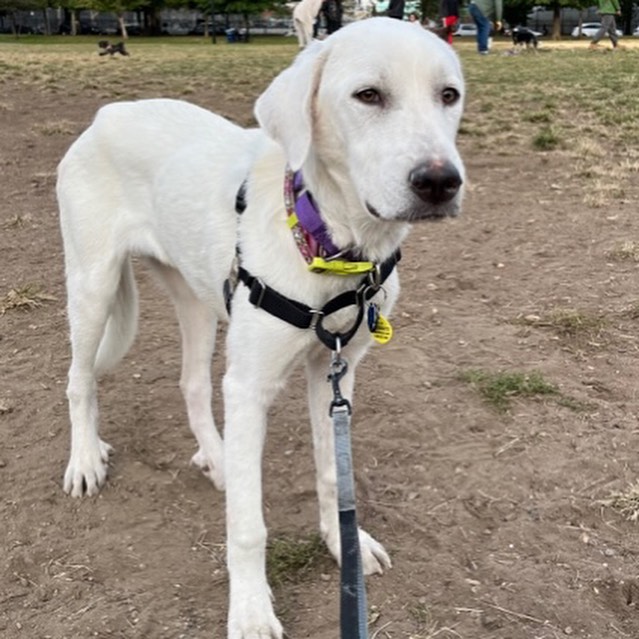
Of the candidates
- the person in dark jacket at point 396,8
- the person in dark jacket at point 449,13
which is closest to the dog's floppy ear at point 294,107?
the person in dark jacket at point 396,8

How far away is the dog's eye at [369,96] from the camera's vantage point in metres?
2.13

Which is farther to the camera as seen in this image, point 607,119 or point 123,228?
point 607,119

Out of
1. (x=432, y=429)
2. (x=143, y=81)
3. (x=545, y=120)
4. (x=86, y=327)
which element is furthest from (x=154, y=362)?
(x=143, y=81)

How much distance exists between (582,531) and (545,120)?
28.5 feet

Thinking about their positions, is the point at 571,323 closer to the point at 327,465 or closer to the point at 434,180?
the point at 327,465

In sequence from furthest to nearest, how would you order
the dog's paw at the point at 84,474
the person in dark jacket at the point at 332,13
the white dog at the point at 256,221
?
the person in dark jacket at the point at 332,13
the dog's paw at the point at 84,474
the white dog at the point at 256,221

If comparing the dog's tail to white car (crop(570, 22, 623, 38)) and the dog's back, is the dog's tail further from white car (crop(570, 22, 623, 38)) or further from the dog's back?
white car (crop(570, 22, 623, 38))

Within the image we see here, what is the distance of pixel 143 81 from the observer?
53.6 ft

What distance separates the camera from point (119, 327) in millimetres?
3424

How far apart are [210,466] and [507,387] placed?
1416 millimetres

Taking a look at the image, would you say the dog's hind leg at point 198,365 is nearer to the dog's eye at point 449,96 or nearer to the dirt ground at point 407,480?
the dirt ground at point 407,480

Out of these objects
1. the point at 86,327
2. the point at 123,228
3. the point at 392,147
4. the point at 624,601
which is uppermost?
the point at 392,147

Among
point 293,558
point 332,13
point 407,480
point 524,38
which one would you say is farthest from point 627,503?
point 524,38

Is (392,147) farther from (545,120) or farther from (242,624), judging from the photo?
(545,120)
